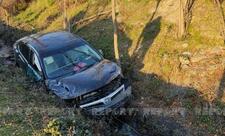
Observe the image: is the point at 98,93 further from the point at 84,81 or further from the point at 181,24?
the point at 181,24

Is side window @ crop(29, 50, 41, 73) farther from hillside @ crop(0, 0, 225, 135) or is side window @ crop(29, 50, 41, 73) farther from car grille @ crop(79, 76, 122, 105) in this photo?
car grille @ crop(79, 76, 122, 105)

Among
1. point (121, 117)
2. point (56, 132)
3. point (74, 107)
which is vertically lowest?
point (121, 117)

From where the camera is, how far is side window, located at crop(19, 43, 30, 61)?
37.7ft

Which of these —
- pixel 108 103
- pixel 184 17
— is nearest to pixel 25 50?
pixel 108 103

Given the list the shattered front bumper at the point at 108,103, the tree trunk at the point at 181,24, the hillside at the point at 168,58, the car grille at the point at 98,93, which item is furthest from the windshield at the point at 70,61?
the tree trunk at the point at 181,24

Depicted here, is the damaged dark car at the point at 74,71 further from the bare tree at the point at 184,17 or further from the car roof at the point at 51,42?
the bare tree at the point at 184,17

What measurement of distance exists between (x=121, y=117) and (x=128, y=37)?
419 cm

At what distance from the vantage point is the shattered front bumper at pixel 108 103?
9195 millimetres

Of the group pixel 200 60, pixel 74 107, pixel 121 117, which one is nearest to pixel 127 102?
pixel 121 117

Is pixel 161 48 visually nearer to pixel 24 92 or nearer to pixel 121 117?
pixel 121 117

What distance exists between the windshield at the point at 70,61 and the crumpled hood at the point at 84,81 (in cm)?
32

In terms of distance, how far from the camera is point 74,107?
9.05m

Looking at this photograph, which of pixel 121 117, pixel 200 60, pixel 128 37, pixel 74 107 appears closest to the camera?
pixel 74 107

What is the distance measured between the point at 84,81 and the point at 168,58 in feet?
9.66
